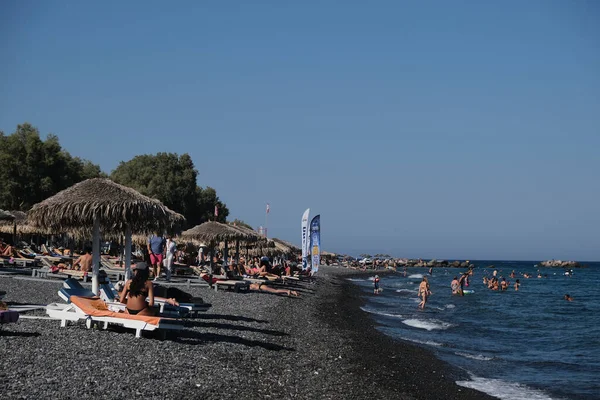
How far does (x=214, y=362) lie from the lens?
970cm

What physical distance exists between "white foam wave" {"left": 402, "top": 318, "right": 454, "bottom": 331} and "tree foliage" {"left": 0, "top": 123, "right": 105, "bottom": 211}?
2700 centimetres

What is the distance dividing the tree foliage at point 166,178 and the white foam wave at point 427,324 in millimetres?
35616

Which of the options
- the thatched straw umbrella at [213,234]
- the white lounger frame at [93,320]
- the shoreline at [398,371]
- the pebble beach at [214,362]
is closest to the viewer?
the pebble beach at [214,362]

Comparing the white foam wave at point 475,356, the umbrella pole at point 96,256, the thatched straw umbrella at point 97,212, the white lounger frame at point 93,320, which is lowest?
the white foam wave at point 475,356

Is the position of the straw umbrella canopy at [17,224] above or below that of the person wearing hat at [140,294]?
above

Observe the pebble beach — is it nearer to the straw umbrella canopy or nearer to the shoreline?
the shoreline

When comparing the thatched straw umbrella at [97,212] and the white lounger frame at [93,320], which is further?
the thatched straw umbrella at [97,212]

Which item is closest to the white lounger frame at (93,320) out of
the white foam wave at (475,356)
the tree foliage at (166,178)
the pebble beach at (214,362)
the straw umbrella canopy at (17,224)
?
the pebble beach at (214,362)

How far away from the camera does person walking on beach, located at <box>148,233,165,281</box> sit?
21928mm

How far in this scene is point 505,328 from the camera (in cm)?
2552

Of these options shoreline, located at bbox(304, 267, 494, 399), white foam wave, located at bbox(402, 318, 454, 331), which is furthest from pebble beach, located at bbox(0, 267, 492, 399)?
white foam wave, located at bbox(402, 318, 454, 331)

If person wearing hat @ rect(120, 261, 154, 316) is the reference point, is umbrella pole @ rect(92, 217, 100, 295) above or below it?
above

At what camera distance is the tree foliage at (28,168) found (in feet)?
136

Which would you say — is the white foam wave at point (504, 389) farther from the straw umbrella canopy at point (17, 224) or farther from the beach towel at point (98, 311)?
the straw umbrella canopy at point (17, 224)
